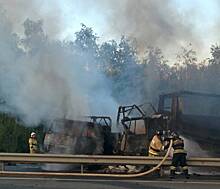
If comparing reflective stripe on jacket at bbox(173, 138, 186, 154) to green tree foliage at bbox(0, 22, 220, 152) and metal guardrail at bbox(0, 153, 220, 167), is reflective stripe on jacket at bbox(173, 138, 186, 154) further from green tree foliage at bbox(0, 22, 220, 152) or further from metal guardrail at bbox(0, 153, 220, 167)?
green tree foliage at bbox(0, 22, 220, 152)

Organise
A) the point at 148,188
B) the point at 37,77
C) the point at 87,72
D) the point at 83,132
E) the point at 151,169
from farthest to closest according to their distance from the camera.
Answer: the point at 87,72 < the point at 83,132 < the point at 37,77 < the point at 151,169 < the point at 148,188

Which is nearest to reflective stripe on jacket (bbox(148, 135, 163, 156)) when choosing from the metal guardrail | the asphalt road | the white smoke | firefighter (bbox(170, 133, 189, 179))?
firefighter (bbox(170, 133, 189, 179))

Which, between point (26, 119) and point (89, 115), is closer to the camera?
point (26, 119)

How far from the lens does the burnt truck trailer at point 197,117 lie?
14.7m

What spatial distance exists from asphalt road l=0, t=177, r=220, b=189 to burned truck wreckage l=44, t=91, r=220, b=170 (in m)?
2.90

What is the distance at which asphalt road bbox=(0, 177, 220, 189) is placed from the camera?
10558 mm

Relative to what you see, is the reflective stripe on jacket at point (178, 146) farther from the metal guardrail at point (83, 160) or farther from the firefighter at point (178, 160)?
the metal guardrail at point (83, 160)

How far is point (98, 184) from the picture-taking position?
11.0 metres

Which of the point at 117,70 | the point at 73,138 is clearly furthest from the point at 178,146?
the point at 117,70

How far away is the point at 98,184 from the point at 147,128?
4638 mm

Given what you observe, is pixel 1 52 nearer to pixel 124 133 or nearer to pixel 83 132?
pixel 83 132

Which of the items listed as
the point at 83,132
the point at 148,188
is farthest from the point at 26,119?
the point at 148,188

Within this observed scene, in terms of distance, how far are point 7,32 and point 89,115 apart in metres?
4.73

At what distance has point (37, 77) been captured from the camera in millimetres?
14047
